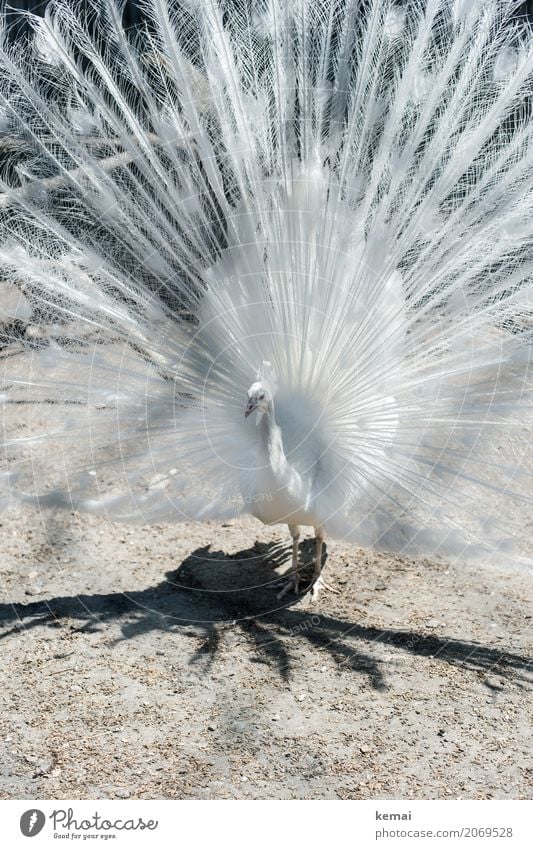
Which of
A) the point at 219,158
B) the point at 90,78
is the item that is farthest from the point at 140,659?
the point at 90,78

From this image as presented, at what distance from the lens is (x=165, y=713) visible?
13.2 feet

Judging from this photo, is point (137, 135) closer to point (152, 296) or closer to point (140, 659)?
point (152, 296)

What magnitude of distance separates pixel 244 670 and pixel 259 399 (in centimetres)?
129

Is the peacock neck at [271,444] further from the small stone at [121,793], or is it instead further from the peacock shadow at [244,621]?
the small stone at [121,793]

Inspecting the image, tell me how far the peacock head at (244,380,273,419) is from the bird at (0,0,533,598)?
0.02 m

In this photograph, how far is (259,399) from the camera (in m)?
4.22

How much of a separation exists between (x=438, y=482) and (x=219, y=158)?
76.5 inches

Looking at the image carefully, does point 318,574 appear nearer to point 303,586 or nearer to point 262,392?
point 303,586
